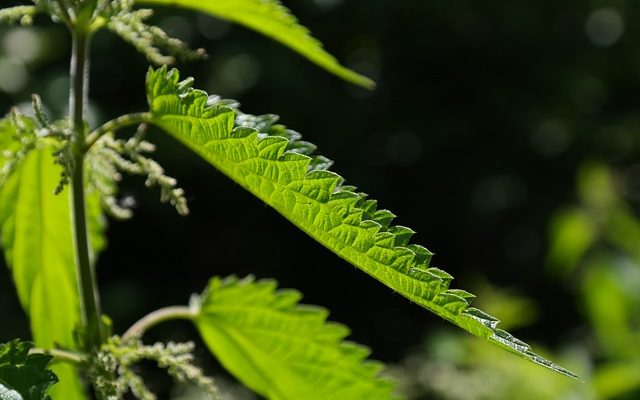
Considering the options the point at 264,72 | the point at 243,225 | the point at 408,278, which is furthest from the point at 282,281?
the point at 408,278

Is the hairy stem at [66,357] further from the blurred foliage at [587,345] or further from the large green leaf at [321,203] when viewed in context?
the blurred foliage at [587,345]

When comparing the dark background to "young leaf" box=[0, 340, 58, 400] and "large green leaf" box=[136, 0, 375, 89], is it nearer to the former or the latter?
"large green leaf" box=[136, 0, 375, 89]

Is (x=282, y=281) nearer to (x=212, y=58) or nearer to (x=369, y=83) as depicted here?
(x=212, y=58)

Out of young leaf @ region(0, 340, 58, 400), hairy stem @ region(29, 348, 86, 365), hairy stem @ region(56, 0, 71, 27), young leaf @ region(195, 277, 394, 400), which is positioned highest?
hairy stem @ region(56, 0, 71, 27)

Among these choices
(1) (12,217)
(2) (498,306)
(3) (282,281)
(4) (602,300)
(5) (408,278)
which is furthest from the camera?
(3) (282,281)

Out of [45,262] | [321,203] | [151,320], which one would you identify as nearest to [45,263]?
[45,262]

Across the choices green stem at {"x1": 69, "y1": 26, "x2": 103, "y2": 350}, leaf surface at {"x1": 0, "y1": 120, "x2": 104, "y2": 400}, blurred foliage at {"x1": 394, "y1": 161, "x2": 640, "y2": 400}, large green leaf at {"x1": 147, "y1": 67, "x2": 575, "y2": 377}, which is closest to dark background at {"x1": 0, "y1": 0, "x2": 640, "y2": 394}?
blurred foliage at {"x1": 394, "y1": 161, "x2": 640, "y2": 400}
